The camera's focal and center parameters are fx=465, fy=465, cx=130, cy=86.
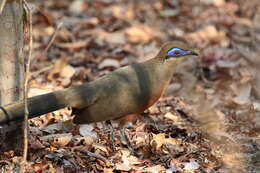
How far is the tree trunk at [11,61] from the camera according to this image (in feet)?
13.9

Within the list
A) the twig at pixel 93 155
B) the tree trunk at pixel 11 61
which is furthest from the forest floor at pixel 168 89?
the tree trunk at pixel 11 61

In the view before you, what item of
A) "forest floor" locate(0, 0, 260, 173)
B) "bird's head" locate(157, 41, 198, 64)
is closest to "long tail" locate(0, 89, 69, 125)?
"forest floor" locate(0, 0, 260, 173)

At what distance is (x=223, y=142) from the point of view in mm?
5102

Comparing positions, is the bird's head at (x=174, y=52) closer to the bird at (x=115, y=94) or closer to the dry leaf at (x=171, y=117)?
the bird at (x=115, y=94)

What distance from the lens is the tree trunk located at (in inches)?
167

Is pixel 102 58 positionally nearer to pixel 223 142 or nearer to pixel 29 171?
pixel 223 142

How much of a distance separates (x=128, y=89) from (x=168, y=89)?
6.86 feet

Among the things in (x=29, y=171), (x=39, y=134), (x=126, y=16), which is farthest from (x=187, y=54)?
(x=126, y=16)

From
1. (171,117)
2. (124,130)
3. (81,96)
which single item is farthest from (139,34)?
(81,96)

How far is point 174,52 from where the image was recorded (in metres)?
5.35

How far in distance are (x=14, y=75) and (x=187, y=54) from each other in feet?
6.47

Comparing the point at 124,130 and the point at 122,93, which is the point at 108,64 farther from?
the point at 122,93

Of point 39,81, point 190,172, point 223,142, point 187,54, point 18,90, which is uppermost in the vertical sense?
point 39,81

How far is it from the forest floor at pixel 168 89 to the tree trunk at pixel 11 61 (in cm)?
21
